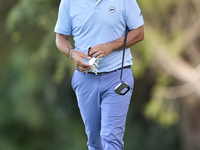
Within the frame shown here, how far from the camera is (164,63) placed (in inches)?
299

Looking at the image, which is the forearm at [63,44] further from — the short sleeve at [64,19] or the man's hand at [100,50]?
the man's hand at [100,50]

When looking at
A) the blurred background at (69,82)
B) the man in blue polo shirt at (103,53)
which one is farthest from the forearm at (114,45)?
the blurred background at (69,82)

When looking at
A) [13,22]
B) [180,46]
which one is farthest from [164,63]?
[13,22]

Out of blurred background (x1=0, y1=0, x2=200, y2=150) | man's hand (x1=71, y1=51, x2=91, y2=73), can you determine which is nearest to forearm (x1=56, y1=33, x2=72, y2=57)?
man's hand (x1=71, y1=51, x2=91, y2=73)

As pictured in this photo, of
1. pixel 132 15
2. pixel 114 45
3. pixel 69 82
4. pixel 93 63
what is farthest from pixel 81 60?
pixel 69 82

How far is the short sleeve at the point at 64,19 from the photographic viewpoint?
3.25 metres

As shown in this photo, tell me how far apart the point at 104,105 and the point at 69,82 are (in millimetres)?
6624

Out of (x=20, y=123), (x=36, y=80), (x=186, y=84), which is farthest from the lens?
(x=20, y=123)

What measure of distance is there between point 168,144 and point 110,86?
7808 mm

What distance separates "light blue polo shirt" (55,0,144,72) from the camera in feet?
10.1

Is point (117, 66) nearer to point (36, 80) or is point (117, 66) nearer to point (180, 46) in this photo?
point (180, 46)

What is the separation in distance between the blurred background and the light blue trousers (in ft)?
12.5

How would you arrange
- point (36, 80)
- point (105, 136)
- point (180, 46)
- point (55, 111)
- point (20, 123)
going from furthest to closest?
point (20, 123)
point (55, 111)
point (36, 80)
point (180, 46)
point (105, 136)

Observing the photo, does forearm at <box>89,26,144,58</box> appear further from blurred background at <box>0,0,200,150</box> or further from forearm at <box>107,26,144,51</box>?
blurred background at <box>0,0,200,150</box>
